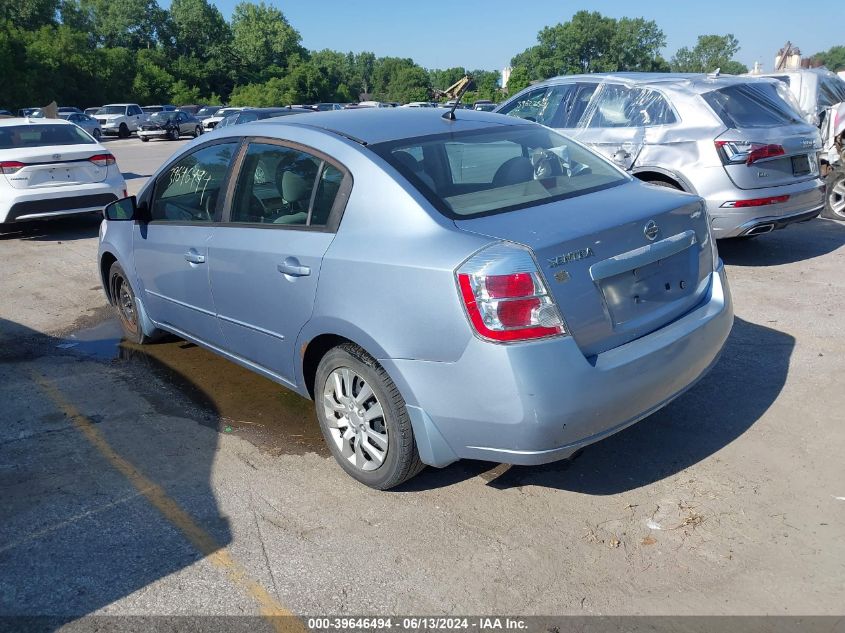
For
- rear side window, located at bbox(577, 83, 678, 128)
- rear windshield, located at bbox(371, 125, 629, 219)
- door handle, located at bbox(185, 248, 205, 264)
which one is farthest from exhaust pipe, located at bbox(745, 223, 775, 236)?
door handle, located at bbox(185, 248, 205, 264)

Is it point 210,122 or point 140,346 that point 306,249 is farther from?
point 210,122

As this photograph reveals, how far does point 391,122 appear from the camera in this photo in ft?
13.8

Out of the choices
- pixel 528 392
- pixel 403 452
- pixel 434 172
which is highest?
pixel 434 172

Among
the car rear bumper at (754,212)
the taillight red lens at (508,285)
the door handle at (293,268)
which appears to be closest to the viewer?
the taillight red lens at (508,285)

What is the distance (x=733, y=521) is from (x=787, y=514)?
0.83 feet

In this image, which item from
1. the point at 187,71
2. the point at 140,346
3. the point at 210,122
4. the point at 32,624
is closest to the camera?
the point at 32,624

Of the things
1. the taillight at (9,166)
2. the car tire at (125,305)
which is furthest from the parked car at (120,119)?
the car tire at (125,305)

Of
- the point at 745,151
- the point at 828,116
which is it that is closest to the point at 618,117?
the point at 745,151

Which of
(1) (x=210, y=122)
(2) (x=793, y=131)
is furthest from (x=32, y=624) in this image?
(1) (x=210, y=122)

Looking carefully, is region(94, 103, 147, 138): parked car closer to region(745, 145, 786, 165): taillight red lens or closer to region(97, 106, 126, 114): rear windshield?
region(97, 106, 126, 114): rear windshield

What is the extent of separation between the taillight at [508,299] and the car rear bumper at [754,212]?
4.57 metres

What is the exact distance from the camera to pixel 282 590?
303 cm

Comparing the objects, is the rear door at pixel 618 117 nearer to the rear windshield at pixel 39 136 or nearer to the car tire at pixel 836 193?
the car tire at pixel 836 193

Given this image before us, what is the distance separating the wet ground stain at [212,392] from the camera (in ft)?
14.6
